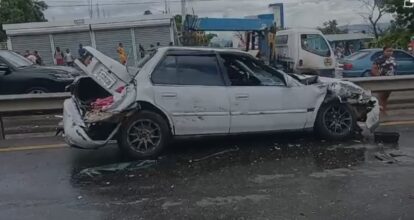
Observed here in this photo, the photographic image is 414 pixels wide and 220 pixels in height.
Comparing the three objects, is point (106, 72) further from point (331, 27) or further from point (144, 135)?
point (331, 27)

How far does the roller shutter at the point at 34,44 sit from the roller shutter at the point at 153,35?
5.20m

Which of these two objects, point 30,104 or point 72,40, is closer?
point 30,104

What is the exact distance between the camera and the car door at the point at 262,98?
24.0 ft

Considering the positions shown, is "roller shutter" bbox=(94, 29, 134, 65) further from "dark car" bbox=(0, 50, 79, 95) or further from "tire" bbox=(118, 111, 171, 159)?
"tire" bbox=(118, 111, 171, 159)

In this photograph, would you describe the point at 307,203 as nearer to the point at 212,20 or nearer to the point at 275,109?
the point at 275,109

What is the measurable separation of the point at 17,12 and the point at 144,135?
48.4 meters

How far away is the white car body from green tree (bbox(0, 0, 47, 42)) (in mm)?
42650

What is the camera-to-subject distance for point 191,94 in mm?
7152

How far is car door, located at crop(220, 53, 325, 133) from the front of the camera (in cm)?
733

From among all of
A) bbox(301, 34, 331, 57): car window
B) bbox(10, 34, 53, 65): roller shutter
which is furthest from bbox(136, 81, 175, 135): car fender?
bbox(10, 34, 53, 65): roller shutter

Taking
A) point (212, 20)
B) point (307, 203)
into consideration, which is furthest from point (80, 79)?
point (212, 20)

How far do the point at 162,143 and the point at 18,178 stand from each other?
6.10 ft

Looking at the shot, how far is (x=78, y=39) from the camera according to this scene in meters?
29.0

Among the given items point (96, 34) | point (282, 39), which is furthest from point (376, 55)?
point (96, 34)
